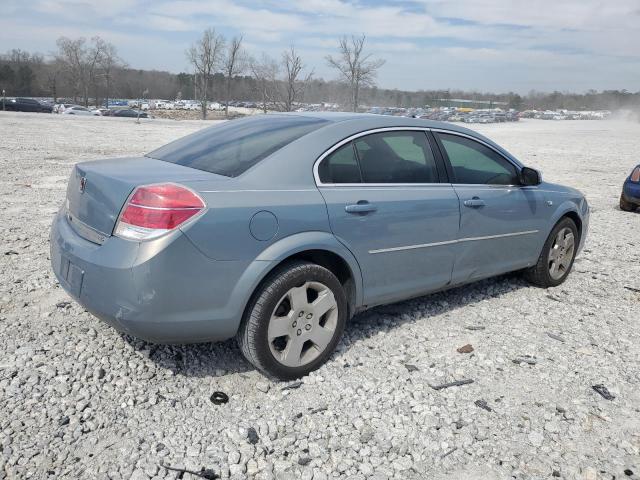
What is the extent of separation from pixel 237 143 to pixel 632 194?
28.2 feet

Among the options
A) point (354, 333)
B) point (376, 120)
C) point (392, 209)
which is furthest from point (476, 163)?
point (354, 333)

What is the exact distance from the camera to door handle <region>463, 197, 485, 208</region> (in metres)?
4.32

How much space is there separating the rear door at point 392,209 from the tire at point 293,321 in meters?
0.32

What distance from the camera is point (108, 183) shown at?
10.5 ft

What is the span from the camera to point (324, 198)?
3.44m

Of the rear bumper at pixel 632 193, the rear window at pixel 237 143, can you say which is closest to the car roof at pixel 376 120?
the rear window at pixel 237 143

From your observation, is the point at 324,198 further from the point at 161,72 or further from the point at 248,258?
the point at 161,72

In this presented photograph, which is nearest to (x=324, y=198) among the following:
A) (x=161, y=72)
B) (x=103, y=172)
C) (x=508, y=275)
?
(x=103, y=172)

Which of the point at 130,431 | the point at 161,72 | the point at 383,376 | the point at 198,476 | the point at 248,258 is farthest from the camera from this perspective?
the point at 161,72

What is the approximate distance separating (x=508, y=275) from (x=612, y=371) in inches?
78.5

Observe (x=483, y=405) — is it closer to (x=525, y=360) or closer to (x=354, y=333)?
(x=525, y=360)

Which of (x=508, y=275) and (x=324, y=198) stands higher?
(x=324, y=198)

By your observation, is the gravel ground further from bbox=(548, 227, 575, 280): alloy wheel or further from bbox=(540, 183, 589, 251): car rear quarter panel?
bbox=(540, 183, 589, 251): car rear quarter panel

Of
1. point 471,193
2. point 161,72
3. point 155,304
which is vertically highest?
point 161,72
